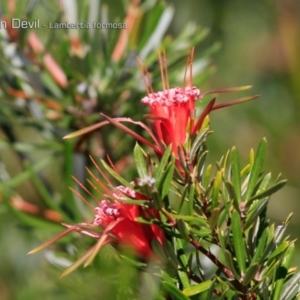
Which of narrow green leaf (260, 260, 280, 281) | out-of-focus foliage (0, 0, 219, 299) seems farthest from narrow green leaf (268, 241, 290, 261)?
out-of-focus foliage (0, 0, 219, 299)

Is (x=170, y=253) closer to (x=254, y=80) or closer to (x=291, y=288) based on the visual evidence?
(x=291, y=288)

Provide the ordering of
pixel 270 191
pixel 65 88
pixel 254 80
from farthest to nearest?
pixel 254 80, pixel 65 88, pixel 270 191

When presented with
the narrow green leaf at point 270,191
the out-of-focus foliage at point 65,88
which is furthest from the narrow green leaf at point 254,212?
the out-of-focus foliage at point 65,88

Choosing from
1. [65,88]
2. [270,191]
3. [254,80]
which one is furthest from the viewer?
[254,80]

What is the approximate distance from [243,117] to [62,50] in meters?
0.58

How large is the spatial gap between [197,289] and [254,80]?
40.5 inches

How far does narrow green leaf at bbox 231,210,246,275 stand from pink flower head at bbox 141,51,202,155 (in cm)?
6

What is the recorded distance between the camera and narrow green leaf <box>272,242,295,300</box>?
1.20 feet

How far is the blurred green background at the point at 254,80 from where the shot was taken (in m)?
1.05

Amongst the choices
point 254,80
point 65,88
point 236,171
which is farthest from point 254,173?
point 254,80

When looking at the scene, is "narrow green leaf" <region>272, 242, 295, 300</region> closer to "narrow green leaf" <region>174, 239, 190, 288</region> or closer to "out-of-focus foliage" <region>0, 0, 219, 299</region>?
"narrow green leaf" <region>174, 239, 190, 288</region>

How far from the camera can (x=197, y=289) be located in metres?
0.35

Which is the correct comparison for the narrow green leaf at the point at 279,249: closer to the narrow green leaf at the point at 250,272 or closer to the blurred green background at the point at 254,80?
the narrow green leaf at the point at 250,272

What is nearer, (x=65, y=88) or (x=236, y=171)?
(x=236, y=171)
